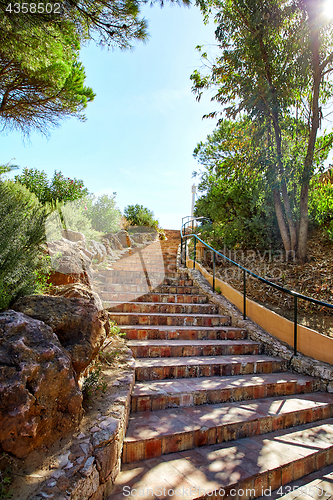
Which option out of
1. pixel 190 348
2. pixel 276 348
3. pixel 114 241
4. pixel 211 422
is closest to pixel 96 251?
pixel 114 241

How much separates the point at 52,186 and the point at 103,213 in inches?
79.9

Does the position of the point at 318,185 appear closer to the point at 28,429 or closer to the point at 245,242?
the point at 245,242

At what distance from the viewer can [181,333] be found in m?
4.03

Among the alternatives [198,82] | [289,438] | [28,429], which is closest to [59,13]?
[198,82]

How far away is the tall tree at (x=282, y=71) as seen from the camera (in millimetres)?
5309

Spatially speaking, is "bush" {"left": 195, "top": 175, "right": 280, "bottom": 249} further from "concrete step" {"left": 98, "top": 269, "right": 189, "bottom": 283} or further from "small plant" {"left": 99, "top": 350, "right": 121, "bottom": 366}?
"small plant" {"left": 99, "top": 350, "right": 121, "bottom": 366}

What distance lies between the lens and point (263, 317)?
451 cm

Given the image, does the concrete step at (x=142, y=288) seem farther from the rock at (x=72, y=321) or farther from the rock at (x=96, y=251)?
the rock at (x=72, y=321)

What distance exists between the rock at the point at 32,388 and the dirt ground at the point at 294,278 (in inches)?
139

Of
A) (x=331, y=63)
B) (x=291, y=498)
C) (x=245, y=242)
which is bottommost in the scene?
(x=291, y=498)

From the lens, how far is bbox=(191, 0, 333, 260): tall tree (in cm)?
531

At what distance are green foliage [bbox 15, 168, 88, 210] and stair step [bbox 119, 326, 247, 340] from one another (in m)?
5.99

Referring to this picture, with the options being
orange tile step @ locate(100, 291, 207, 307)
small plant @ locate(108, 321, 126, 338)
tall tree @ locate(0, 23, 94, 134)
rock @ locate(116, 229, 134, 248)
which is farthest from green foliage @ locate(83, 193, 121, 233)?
small plant @ locate(108, 321, 126, 338)

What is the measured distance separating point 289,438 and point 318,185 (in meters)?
5.09
